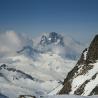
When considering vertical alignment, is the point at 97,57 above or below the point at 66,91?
above

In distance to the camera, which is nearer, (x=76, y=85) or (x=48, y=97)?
(x=48, y=97)

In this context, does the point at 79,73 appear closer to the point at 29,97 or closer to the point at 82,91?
the point at 82,91

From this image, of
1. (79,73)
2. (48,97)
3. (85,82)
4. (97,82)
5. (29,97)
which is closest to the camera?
(48,97)

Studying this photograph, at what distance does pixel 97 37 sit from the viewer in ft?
520

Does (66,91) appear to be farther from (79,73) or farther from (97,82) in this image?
(97,82)

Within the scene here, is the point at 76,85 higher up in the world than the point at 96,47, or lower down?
lower down

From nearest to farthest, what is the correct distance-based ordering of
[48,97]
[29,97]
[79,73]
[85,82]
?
[48,97] < [29,97] < [85,82] < [79,73]

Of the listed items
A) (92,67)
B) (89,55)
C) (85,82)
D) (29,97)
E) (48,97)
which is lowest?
(48,97)

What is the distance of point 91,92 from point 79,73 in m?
45.1

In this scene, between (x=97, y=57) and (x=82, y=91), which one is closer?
(x=82, y=91)

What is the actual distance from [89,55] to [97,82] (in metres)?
47.0

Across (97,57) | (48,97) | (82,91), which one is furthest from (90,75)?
(48,97)

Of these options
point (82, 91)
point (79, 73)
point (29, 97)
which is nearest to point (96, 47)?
point (79, 73)

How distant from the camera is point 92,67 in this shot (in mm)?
138750
